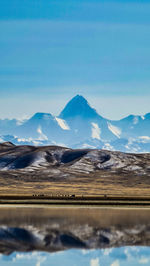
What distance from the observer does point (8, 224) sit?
170ft

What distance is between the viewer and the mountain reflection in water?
34.7m

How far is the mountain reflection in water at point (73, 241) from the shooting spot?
114 ft

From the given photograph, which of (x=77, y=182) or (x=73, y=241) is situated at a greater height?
(x=77, y=182)

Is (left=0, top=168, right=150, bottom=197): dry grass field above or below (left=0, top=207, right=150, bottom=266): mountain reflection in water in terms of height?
above

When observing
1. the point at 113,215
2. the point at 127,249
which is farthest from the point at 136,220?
the point at 127,249

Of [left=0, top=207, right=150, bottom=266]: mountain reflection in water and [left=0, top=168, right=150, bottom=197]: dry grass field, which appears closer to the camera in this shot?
[left=0, top=207, right=150, bottom=266]: mountain reflection in water

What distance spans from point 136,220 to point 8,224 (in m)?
14.5

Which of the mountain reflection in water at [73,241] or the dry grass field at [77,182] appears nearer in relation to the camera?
the mountain reflection in water at [73,241]

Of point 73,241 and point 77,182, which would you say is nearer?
point 73,241

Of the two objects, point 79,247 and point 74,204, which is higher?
point 74,204

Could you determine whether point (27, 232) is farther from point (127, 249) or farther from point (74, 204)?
point (74, 204)

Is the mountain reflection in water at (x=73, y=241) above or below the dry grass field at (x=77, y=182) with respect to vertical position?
below

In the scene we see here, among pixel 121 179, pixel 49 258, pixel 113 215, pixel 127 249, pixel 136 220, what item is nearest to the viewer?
pixel 49 258

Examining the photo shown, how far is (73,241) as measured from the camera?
41.3m
